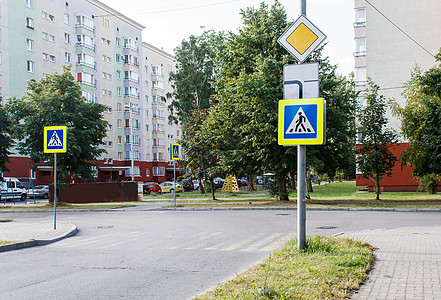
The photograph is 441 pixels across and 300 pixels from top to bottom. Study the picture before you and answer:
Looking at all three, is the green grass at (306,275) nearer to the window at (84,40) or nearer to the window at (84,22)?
the window at (84,40)

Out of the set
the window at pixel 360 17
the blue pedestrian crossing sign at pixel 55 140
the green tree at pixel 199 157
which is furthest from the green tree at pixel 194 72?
the blue pedestrian crossing sign at pixel 55 140

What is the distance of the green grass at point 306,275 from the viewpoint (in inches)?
199

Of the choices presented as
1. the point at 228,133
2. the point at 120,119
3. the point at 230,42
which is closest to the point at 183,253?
the point at 228,133

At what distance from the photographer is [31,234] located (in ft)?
41.1

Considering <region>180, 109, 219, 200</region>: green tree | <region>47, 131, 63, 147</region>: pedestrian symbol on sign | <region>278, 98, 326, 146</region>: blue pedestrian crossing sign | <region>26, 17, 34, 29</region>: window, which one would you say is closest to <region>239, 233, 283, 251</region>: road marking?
<region>278, 98, 326, 146</region>: blue pedestrian crossing sign

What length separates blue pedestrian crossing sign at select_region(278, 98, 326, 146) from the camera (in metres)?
7.32

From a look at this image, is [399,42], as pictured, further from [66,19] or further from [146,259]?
[66,19]

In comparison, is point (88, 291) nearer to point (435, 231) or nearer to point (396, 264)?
point (396, 264)

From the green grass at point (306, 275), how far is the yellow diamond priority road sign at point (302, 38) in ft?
10.7

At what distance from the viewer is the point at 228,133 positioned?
25.0 m

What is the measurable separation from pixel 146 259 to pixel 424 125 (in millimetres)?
19751

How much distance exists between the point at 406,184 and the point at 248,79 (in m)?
21.0

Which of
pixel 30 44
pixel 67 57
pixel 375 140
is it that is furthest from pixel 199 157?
pixel 67 57

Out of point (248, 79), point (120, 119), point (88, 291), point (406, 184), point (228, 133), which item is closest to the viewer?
point (88, 291)
